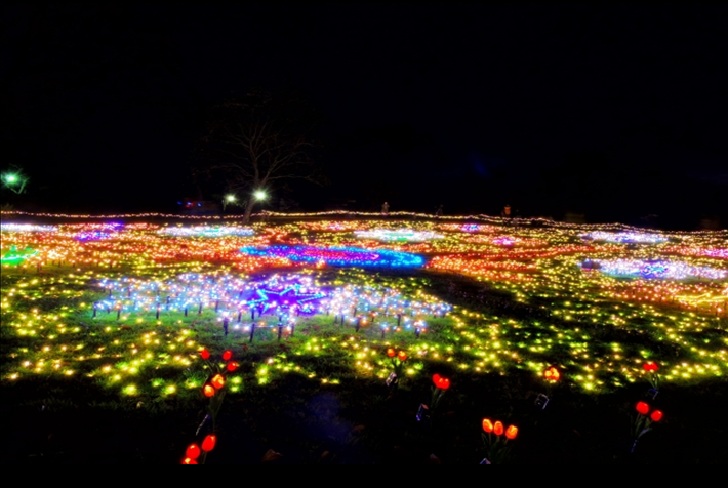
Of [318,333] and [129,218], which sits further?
[129,218]

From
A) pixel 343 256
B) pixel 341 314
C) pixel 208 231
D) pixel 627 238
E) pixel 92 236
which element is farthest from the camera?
pixel 627 238

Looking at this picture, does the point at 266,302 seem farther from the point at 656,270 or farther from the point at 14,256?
the point at 656,270

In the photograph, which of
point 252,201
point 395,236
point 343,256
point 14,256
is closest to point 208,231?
point 252,201

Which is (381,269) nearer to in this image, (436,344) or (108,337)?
(436,344)

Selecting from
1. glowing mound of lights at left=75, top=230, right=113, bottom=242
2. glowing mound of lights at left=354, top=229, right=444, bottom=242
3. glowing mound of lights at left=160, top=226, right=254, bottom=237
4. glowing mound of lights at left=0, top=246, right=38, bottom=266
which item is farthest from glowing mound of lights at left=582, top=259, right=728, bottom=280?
glowing mound of lights at left=75, top=230, right=113, bottom=242

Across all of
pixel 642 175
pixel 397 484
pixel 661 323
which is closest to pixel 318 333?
pixel 397 484

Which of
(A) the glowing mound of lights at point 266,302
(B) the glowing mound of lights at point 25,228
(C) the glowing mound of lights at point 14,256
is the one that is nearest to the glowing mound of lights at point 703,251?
(A) the glowing mound of lights at point 266,302
